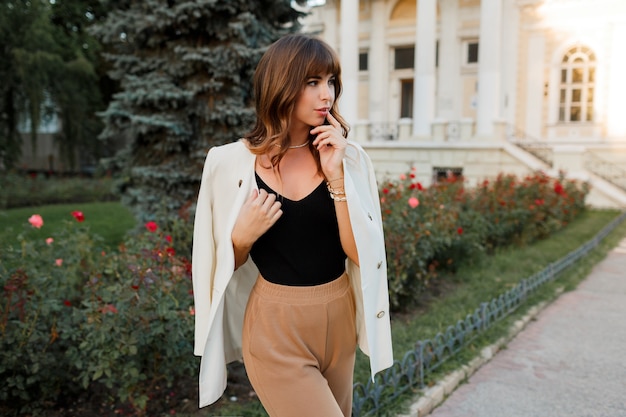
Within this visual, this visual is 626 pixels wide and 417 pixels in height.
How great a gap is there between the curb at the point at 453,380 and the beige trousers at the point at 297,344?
5.51ft

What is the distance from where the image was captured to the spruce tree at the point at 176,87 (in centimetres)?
655

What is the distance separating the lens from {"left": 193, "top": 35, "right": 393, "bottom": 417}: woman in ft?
6.00

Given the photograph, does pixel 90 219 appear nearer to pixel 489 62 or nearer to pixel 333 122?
pixel 333 122

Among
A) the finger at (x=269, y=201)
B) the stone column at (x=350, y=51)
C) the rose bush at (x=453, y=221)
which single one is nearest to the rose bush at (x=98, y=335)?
the finger at (x=269, y=201)

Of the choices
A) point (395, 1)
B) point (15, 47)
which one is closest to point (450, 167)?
point (395, 1)

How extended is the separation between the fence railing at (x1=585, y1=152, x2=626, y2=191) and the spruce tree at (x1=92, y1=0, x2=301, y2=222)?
566 inches

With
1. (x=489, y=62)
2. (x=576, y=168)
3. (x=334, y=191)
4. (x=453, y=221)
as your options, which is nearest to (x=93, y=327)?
(x=334, y=191)

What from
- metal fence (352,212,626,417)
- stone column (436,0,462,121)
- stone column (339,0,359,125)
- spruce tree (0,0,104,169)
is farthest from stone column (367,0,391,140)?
metal fence (352,212,626,417)

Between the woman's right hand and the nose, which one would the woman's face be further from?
the woman's right hand

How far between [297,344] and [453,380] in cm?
245

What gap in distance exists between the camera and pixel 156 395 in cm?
352

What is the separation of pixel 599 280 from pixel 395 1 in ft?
59.8

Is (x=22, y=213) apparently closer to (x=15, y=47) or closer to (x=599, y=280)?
(x=15, y=47)

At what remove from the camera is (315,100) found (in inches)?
73.2
